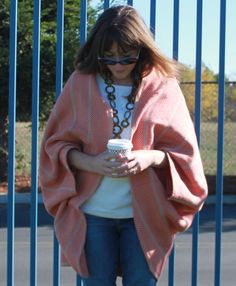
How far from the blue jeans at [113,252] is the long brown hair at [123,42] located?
0.63 meters

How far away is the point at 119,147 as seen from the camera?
3.10 meters

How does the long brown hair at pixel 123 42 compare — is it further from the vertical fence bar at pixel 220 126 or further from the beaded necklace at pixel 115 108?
the vertical fence bar at pixel 220 126

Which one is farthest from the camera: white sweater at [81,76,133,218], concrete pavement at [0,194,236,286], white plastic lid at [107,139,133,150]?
concrete pavement at [0,194,236,286]

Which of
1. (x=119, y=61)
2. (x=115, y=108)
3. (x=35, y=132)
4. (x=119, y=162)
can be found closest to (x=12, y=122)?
(x=35, y=132)

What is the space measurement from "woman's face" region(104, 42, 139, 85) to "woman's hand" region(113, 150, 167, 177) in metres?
0.34

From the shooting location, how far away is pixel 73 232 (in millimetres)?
3340

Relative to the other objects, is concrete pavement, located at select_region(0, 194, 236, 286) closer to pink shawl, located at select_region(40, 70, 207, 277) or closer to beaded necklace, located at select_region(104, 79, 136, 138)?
pink shawl, located at select_region(40, 70, 207, 277)

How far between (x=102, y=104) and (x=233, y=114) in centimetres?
1560

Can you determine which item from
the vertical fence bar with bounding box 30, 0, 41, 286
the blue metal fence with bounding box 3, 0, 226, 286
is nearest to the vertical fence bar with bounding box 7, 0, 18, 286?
the blue metal fence with bounding box 3, 0, 226, 286

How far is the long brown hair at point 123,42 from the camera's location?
129 inches

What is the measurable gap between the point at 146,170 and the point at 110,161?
21 centimetres

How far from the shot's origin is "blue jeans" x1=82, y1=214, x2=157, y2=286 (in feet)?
10.8

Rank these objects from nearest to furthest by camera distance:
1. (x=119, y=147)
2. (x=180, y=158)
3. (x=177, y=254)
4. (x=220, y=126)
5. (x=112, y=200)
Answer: (x=119, y=147) < (x=112, y=200) < (x=180, y=158) < (x=220, y=126) < (x=177, y=254)

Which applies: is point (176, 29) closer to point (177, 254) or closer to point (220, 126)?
point (220, 126)
